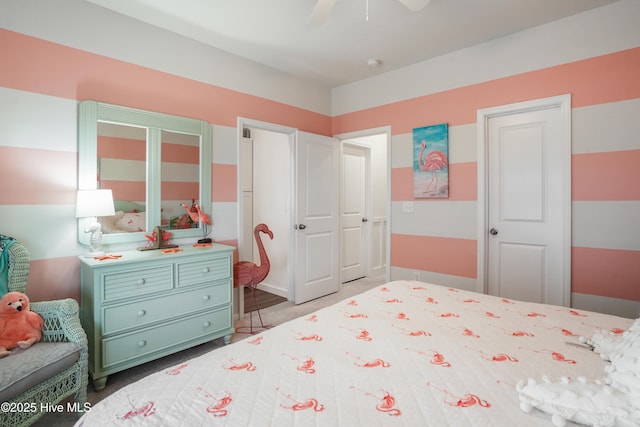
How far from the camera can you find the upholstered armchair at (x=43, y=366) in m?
1.46

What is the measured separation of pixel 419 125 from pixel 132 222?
2.97m

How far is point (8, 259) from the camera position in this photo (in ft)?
6.23

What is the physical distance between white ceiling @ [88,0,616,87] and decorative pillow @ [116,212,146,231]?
5.23 feet

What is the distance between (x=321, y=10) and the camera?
6.56 feet

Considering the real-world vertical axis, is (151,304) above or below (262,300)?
above

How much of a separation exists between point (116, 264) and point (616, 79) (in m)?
3.87

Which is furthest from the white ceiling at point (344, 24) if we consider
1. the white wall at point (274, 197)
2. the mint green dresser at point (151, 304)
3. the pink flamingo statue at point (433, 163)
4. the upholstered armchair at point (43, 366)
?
the upholstered armchair at point (43, 366)

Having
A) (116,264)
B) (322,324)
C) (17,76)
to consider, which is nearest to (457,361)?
(322,324)

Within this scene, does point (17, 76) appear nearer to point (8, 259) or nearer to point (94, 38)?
point (94, 38)

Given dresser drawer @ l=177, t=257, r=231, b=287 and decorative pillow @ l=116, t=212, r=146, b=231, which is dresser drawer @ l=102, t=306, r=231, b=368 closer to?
dresser drawer @ l=177, t=257, r=231, b=287

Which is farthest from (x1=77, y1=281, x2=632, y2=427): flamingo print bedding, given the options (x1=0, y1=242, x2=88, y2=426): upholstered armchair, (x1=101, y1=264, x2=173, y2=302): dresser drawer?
(x1=101, y1=264, x2=173, y2=302): dresser drawer

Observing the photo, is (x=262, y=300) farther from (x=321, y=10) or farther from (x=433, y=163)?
(x=321, y=10)

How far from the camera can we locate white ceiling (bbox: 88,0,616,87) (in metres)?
2.44

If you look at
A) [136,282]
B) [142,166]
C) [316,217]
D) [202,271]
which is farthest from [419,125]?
[136,282]
